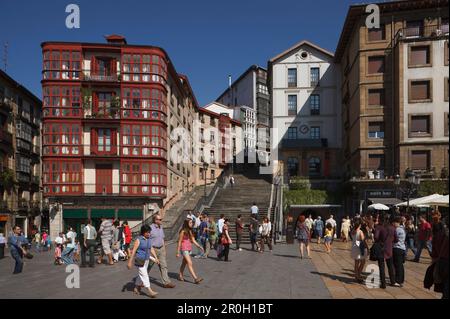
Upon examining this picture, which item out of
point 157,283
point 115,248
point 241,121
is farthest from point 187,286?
point 241,121

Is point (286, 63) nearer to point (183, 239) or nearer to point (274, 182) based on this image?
point (274, 182)

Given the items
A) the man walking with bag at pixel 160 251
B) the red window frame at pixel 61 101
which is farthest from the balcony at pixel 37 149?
the man walking with bag at pixel 160 251

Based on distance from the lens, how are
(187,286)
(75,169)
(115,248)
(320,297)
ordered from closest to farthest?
(320,297) → (187,286) → (115,248) → (75,169)

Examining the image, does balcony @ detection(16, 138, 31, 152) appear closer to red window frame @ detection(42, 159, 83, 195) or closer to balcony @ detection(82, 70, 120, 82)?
red window frame @ detection(42, 159, 83, 195)

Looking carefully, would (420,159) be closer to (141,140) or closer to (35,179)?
(141,140)

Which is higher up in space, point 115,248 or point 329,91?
point 329,91

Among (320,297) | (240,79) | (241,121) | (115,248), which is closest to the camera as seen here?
(320,297)

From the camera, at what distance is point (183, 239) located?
12031 mm

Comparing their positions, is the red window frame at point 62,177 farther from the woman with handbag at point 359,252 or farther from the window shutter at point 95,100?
the woman with handbag at point 359,252

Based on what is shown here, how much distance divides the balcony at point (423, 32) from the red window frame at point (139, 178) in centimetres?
2050

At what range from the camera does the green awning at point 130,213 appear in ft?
117

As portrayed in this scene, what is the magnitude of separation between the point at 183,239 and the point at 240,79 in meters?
66.7

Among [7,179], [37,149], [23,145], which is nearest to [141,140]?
[7,179]

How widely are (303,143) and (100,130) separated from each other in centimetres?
1861
